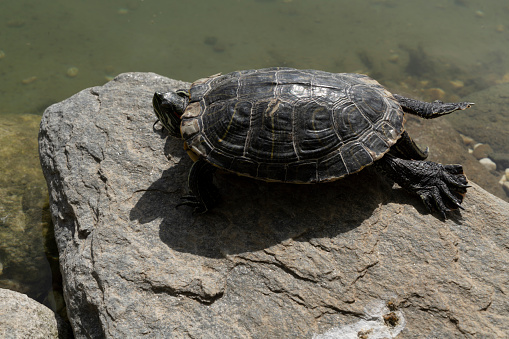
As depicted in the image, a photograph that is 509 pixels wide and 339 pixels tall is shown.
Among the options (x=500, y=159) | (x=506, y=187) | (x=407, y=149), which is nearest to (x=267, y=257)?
(x=407, y=149)

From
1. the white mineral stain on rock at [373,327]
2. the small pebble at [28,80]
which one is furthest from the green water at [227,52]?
the white mineral stain on rock at [373,327]

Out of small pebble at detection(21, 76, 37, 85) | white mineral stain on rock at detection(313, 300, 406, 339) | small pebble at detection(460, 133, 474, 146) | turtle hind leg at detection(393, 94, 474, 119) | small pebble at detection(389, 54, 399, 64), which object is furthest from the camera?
small pebble at detection(389, 54, 399, 64)

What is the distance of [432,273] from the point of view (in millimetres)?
3338

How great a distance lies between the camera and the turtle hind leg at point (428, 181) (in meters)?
3.75

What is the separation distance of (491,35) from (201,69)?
8778 millimetres

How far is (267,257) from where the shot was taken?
3424mm

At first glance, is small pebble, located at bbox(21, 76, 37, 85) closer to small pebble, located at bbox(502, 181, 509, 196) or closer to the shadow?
the shadow

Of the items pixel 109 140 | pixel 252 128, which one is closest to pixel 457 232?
pixel 252 128

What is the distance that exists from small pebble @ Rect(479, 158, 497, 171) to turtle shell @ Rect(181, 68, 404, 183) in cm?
512

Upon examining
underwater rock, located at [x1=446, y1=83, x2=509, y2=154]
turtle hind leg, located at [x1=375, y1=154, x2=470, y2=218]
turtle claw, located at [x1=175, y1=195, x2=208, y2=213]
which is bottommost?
underwater rock, located at [x1=446, y1=83, x2=509, y2=154]

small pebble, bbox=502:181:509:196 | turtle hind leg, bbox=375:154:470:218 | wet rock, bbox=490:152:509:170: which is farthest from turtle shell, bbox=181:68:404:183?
wet rock, bbox=490:152:509:170

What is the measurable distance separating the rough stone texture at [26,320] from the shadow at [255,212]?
1.25 meters

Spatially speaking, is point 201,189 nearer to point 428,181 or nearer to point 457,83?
point 428,181

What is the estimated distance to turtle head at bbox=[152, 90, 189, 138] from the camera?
3.92 meters
